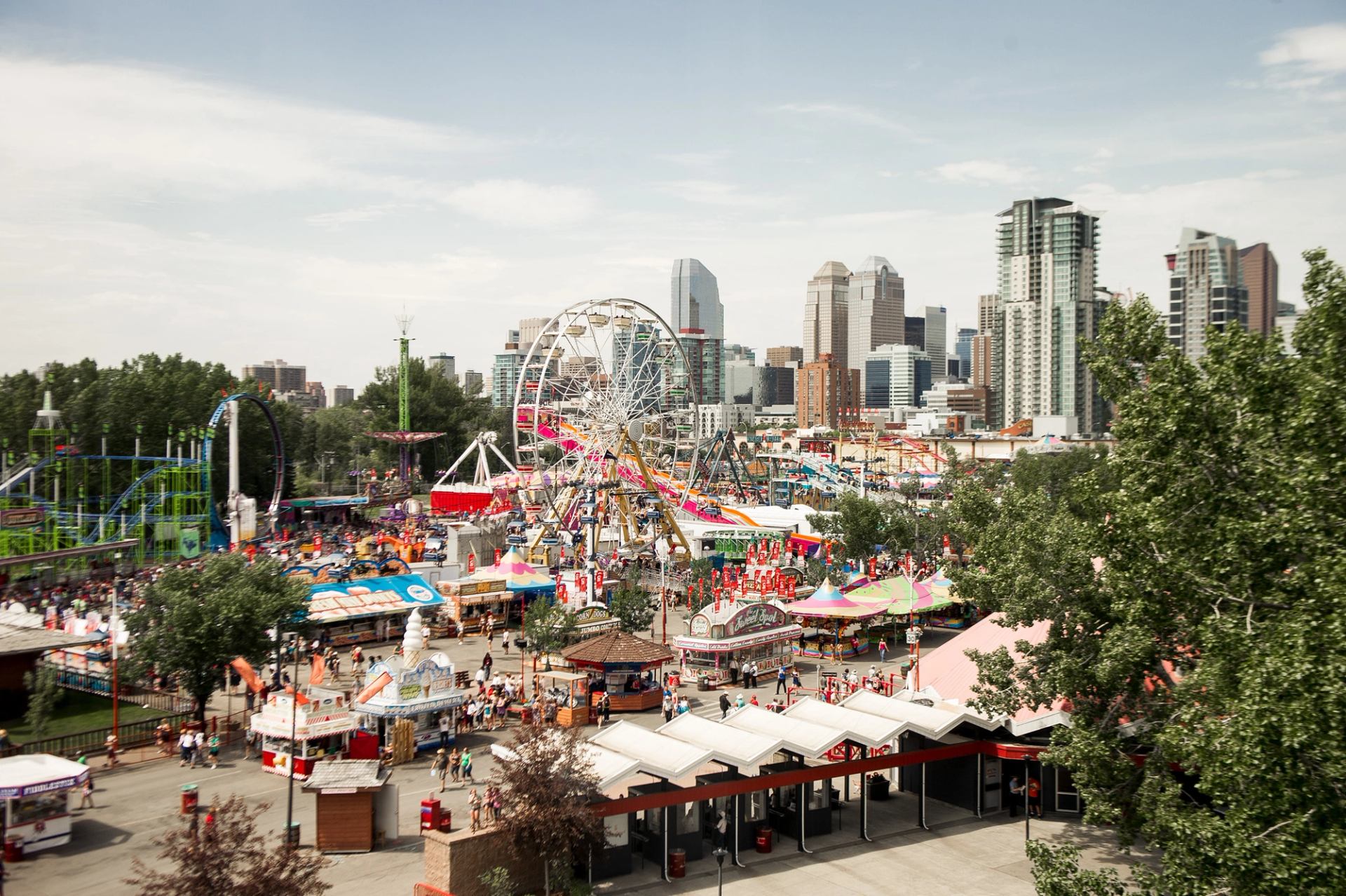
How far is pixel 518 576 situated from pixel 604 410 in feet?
49.9

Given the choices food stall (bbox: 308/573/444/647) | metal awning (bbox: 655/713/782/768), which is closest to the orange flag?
food stall (bbox: 308/573/444/647)

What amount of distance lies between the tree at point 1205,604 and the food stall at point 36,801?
A: 57.9ft

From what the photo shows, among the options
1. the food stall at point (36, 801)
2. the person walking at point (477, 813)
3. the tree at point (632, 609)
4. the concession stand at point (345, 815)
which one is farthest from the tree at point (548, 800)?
the tree at point (632, 609)

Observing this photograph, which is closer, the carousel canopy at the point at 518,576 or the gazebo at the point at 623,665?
the gazebo at the point at 623,665

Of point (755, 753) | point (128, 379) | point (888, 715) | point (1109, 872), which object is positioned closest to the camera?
point (1109, 872)

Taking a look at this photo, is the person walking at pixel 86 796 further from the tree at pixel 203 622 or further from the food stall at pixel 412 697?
the food stall at pixel 412 697

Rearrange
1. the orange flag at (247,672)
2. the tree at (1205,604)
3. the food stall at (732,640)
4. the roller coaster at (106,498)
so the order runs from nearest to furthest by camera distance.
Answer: the tree at (1205,604), the orange flag at (247,672), the food stall at (732,640), the roller coaster at (106,498)

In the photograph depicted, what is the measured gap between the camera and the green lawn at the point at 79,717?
27516 millimetres

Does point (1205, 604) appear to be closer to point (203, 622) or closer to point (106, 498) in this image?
point (203, 622)

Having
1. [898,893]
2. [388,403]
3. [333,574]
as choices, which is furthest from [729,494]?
[898,893]

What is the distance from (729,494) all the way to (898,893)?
7528 centimetres

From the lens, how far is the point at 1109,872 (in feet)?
51.6

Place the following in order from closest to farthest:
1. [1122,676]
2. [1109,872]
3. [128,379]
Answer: [1109,872] → [1122,676] → [128,379]

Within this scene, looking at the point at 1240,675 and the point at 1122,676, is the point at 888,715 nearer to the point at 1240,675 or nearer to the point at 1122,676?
the point at 1122,676
